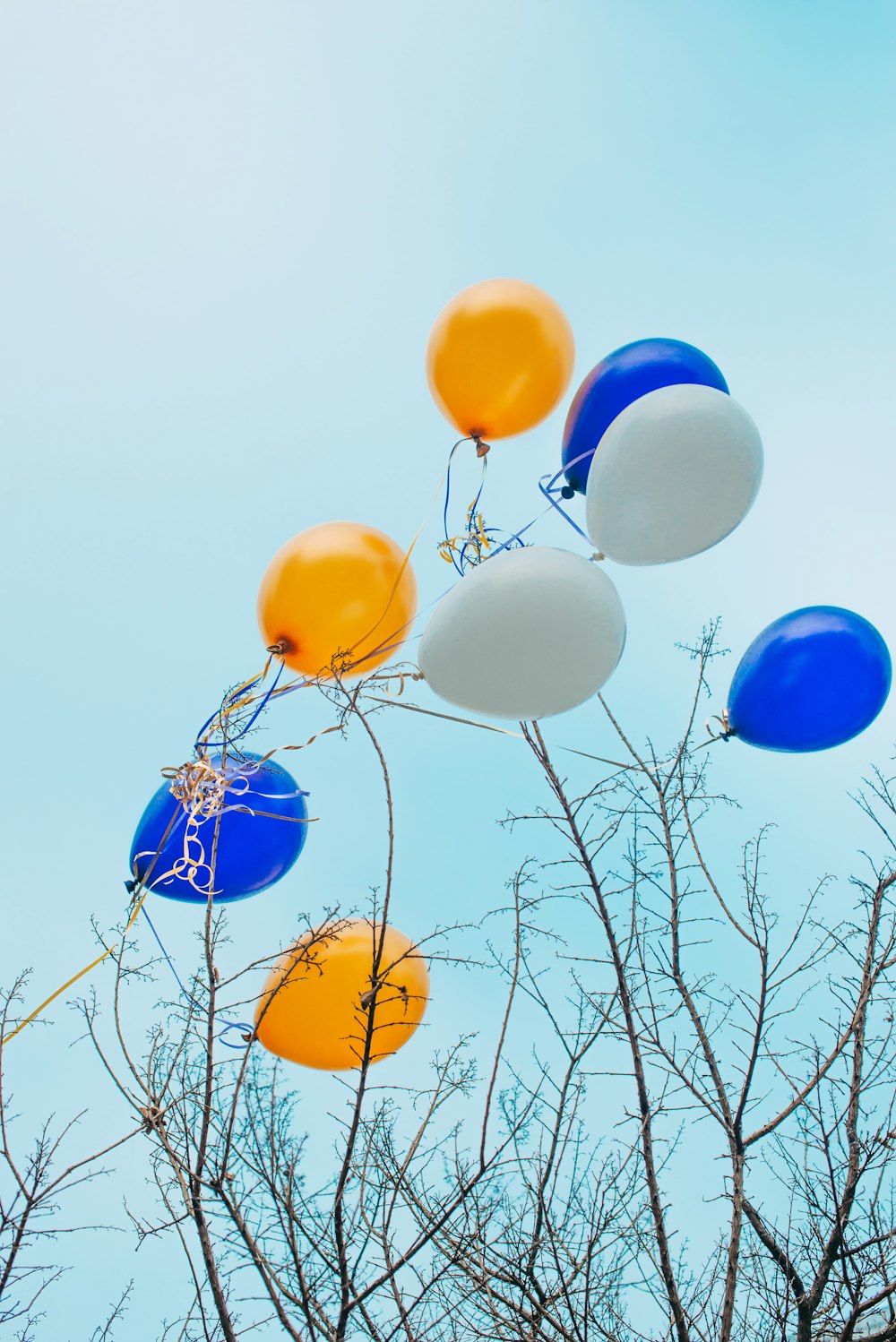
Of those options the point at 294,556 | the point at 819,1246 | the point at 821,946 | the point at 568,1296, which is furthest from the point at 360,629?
the point at 819,1246

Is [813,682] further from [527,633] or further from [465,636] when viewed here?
[465,636]

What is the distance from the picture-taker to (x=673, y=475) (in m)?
2.46

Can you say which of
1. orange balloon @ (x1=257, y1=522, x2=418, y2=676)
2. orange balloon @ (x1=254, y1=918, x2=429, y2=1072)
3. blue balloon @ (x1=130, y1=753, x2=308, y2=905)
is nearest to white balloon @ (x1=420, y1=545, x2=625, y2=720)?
orange balloon @ (x1=257, y1=522, x2=418, y2=676)

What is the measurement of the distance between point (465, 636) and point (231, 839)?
1.05m

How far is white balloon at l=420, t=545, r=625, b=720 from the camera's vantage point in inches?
92.0

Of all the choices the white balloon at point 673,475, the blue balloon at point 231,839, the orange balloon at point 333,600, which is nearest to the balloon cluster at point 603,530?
the white balloon at point 673,475

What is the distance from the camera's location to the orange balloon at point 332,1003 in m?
2.85

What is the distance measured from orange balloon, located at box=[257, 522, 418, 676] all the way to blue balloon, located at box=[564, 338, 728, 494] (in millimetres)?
667

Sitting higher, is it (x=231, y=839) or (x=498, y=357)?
(x=498, y=357)

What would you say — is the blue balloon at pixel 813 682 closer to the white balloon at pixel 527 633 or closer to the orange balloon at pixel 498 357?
the white balloon at pixel 527 633

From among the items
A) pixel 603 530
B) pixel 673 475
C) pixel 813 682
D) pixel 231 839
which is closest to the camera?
pixel 673 475

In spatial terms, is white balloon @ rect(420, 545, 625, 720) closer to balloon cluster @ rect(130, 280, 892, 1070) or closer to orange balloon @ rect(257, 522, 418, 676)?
balloon cluster @ rect(130, 280, 892, 1070)

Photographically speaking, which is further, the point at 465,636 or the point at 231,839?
the point at 231,839

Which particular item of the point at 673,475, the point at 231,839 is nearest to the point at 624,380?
the point at 673,475
